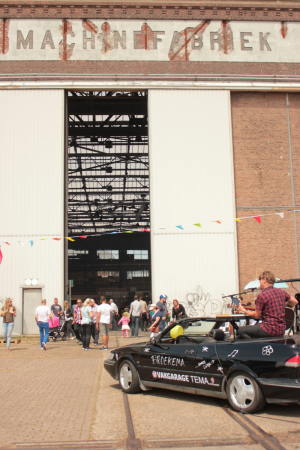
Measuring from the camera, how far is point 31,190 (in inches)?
822

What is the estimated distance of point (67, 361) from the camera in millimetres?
11867

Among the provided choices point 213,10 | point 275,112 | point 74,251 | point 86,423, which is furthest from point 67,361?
point 74,251

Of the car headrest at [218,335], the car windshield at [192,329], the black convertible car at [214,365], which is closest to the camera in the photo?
the black convertible car at [214,365]

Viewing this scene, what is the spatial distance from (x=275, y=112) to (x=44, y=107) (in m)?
11.2

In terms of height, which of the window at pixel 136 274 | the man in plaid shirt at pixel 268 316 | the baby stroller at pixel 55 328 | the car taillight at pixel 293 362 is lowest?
the baby stroller at pixel 55 328

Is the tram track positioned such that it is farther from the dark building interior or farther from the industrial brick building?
the industrial brick building

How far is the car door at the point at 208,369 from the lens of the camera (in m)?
6.20

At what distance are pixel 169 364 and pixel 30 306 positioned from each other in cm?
1449

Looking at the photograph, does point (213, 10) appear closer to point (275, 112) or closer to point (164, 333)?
point (275, 112)

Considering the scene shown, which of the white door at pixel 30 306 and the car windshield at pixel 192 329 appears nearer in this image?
the car windshield at pixel 192 329

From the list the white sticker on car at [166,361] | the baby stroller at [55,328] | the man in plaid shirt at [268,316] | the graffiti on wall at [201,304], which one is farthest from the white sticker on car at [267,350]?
the graffiti on wall at [201,304]

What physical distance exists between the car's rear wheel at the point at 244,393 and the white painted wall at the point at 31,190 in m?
15.1

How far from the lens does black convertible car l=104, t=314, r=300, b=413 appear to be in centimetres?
557

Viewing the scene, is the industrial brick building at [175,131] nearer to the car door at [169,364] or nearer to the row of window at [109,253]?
the car door at [169,364]
